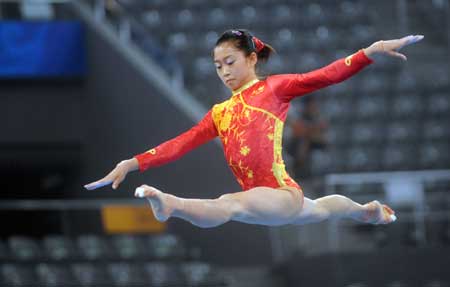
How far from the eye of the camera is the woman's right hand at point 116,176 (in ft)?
17.0

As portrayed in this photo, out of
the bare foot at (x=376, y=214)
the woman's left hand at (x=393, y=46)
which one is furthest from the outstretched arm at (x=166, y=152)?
the woman's left hand at (x=393, y=46)

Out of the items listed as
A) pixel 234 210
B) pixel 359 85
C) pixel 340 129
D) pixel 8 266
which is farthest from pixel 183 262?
pixel 234 210

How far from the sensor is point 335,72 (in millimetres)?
5332

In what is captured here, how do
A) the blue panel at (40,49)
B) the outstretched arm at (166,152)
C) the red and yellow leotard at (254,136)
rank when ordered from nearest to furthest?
the outstretched arm at (166,152) < the red and yellow leotard at (254,136) < the blue panel at (40,49)

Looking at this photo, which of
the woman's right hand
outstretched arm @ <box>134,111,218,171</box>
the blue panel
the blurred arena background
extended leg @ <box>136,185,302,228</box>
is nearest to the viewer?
extended leg @ <box>136,185,302,228</box>

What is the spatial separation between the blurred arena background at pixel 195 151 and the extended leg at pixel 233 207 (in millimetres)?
3573

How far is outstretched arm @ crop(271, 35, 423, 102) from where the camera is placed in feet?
16.7

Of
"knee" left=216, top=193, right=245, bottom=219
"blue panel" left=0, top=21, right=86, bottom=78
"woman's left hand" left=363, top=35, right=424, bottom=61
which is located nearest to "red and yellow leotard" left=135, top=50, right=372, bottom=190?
"knee" left=216, top=193, right=245, bottom=219

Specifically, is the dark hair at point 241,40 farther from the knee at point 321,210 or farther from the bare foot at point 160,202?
the bare foot at point 160,202

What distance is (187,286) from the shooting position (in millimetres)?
9234

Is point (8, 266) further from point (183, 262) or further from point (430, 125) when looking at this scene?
point (430, 125)

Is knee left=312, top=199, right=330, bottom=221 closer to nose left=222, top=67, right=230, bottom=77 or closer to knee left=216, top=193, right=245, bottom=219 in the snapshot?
knee left=216, top=193, right=245, bottom=219

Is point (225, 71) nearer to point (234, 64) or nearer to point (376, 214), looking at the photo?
point (234, 64)

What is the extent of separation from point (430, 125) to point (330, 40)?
5.62ft
